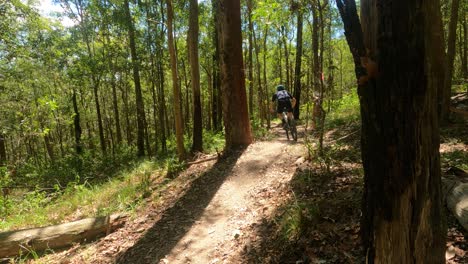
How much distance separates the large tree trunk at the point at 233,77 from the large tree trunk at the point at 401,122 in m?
6.74

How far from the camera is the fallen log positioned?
5770 millimetres

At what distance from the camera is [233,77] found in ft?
28.2

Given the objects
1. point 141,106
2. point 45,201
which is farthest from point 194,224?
point 141,106

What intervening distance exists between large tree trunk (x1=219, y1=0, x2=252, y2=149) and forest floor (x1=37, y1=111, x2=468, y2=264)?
1.06 m

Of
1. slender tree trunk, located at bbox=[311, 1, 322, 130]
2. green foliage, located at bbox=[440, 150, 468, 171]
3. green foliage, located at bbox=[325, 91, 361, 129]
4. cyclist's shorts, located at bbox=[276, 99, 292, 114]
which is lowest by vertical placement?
green foliage, located at bbox=[440, 150, 468, 171]

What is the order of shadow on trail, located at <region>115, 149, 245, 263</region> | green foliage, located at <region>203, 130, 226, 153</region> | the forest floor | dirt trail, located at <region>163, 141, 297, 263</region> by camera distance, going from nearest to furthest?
the forest floor → dirt trail, located at <region>163, 141, 297, 263</region> → shadow on trail, located at <region>115, 149, 245, 263</region> → green foliage, located at <region>203, 130, 226, 153</region>

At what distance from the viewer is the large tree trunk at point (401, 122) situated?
1761mm

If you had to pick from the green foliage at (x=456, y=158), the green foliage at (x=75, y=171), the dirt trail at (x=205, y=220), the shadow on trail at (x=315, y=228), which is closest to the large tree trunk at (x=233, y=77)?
the dirt trail at (x=205, y=220)

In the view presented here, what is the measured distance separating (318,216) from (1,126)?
10021 millimetres

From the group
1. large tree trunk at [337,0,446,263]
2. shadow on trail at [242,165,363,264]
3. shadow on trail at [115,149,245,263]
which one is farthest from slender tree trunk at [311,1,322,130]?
large tree trunk at [337,0,446,263]

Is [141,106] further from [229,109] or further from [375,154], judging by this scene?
[375,154]

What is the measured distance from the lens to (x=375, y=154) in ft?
6.38

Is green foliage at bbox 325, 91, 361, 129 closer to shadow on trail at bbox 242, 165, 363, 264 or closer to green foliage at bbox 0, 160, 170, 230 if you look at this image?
shadow on trail at bbox 242, 165, 363, 264

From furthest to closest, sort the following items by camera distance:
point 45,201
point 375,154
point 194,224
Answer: point 45,201, point 194,224, point 375,154
